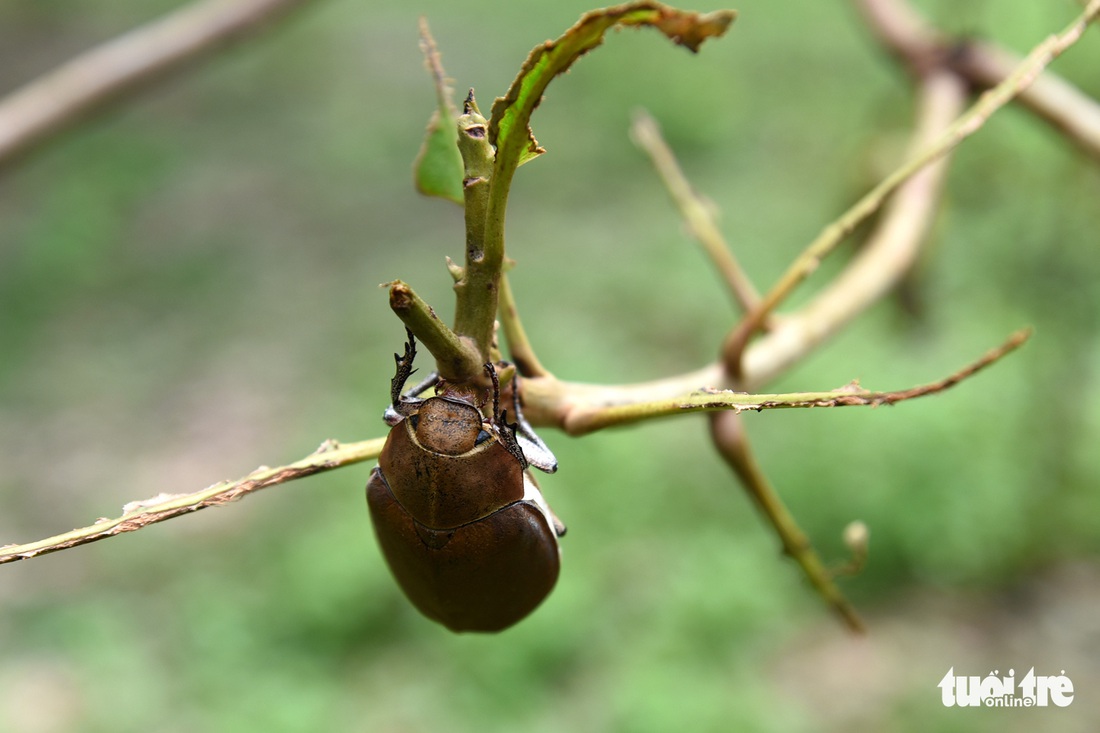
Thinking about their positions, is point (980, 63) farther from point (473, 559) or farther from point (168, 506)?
point (168, 506)

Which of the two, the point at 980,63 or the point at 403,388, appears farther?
the point at 980,63

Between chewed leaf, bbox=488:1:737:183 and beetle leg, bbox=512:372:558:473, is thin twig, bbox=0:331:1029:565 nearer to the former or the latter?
beetle leg, bbox=512:372:558:473

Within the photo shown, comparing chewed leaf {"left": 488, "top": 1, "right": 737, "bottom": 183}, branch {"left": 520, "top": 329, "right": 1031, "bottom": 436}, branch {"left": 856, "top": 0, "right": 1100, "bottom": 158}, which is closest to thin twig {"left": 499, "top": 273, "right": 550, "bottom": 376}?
branch {"left": 520, "top": 329, "right": 1031, "bottom": 436}

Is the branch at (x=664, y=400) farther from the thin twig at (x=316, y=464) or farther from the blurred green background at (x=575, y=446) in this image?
the blurred green background at (x=575, y=446)

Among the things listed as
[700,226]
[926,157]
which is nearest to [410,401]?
[926,157]

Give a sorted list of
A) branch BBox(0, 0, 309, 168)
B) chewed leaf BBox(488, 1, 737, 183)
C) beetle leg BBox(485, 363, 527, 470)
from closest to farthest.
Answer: chewed leaf BBox(488, 1, 737, 183), beetle leg BBox(485, 363, 527, 470), branch BBox(0, 0, 309, 168)

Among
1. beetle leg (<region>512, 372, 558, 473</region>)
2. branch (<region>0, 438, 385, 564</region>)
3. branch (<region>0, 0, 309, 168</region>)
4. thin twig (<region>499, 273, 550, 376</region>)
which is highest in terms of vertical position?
branch (<region>0, 0, 309, 168</region>)
